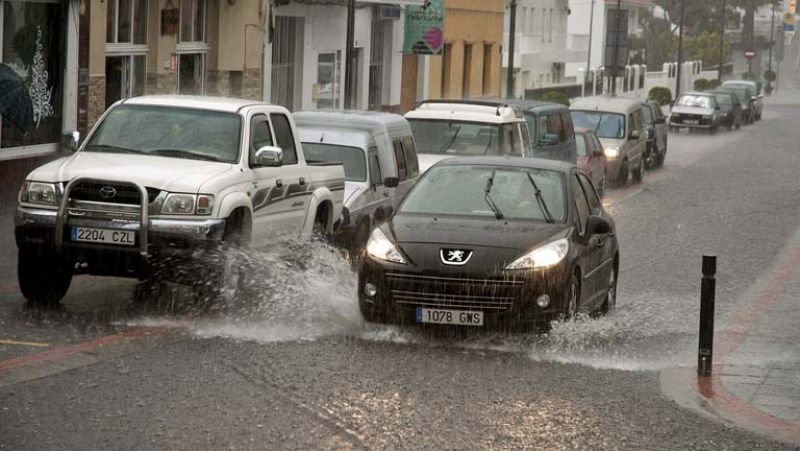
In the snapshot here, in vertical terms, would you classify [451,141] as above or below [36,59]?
below

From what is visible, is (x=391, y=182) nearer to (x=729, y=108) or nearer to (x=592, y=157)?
(x=592, y=157)

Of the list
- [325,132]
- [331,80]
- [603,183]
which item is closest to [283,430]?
[325,132]

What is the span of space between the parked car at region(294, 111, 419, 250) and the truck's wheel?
4.57m

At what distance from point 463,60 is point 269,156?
133 ft

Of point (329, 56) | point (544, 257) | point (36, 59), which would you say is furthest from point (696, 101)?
point (544, 257)

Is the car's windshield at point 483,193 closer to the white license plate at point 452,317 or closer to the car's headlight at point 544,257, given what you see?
the car's headlight at point 544,257

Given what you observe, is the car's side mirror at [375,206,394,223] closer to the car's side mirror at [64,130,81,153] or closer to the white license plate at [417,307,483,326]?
the car's side mirror at [64,130,81,153]

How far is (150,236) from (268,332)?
121 cm

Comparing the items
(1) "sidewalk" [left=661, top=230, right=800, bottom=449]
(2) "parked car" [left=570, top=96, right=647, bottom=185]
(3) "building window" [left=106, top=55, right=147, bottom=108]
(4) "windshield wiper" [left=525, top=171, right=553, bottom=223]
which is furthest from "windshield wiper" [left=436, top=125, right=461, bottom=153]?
(2) "parked car" [left=570, top=96, right=647, bottom=185]

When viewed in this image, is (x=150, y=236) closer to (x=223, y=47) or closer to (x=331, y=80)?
(x=223, y=47)

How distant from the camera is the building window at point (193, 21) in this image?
29.6 metres

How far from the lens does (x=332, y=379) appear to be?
1008 centimetres

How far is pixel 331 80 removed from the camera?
40.5 meters

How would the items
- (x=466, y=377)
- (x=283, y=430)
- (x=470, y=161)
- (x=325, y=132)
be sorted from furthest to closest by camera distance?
(x=325, y=132) < (x=470, y=161) < (x=466, y=377) < (x=283, y=430)
